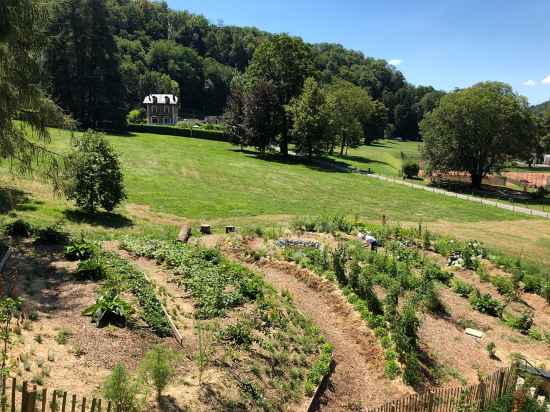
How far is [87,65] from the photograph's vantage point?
57156 mm

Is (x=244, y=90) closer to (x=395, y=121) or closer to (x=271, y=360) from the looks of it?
(x=271, y=360)

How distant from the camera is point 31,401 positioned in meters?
5.83

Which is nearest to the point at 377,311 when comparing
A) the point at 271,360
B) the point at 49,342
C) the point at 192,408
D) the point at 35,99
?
the point at 271,360

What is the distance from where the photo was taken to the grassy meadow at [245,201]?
2219 centimetres

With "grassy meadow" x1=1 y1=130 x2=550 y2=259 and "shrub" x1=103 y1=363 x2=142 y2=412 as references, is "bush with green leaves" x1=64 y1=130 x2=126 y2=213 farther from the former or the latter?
"shrub" x1=103 y1=363 x2=142 y2=412

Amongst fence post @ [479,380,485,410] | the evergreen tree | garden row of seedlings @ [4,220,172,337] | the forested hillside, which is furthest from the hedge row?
fence post @ [479,380,485,410]

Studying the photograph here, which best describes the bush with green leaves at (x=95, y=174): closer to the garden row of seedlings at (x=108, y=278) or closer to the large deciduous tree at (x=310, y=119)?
the garden row of seedlings at (x=108, y=278)

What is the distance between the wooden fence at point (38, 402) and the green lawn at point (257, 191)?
1731 centimetres

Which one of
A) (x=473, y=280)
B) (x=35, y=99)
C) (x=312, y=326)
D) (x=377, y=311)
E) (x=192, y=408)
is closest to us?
(x=192, y=408)

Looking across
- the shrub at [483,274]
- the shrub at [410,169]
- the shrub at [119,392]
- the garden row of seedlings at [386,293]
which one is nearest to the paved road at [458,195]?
the shrub at [410,169]

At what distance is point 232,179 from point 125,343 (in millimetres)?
28132

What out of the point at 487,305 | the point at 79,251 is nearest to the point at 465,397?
the point at 487,305

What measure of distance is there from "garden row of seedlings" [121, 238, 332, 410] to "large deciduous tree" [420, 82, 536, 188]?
122 ft

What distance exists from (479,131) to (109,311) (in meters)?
42.8
